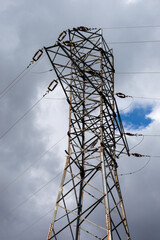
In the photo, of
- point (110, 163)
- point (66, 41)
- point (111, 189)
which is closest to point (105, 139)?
point (110, 163)

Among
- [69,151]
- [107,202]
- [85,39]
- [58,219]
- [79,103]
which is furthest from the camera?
[85,39]

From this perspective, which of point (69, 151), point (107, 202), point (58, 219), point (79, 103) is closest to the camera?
point (107, 202)

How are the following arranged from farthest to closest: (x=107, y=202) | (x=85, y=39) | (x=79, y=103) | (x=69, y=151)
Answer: (x=85, y=39)
(x=79, y=103)
(x=69, y=151)
(x=107, y=202)

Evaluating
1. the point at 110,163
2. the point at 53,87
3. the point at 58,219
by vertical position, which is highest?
the point at 53,87

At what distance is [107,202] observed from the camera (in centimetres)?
1473

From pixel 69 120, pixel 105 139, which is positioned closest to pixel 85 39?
pixel 69 120

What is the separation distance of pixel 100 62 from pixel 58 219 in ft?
35.3

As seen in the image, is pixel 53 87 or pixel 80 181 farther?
pixel 53 87

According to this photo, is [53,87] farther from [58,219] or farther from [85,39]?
[58,219]

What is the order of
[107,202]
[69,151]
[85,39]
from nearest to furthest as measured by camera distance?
1. [107,202]
2. [69,151]
3. [85,39]

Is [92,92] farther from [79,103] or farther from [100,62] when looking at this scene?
[100,62]

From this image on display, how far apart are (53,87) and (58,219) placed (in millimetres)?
7895

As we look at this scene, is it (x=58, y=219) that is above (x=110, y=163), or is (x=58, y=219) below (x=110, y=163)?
below

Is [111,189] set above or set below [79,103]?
below
